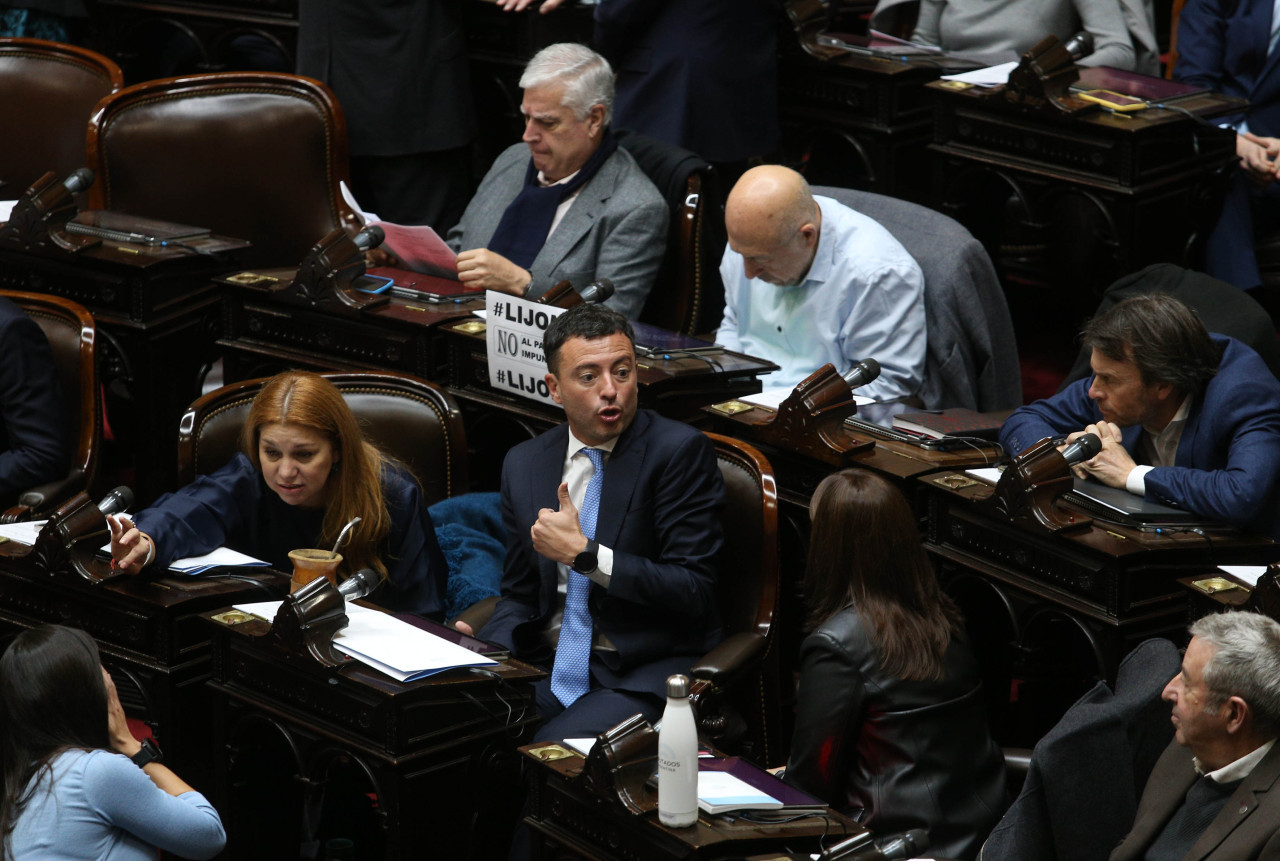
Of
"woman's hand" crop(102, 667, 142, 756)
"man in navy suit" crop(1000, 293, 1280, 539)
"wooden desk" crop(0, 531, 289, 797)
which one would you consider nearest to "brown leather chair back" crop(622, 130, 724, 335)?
"man in navy suit" crop(1000, 293, 1280, 539)

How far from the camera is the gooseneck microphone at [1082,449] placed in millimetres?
3354

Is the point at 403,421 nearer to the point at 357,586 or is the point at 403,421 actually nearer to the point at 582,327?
the point at 582,327

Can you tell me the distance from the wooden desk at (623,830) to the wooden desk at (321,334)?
1.62 metres

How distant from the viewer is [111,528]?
3369 millimetres

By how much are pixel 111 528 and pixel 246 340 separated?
126cm

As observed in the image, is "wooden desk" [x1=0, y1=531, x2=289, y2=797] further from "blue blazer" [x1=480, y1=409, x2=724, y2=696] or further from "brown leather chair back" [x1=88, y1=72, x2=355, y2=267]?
"brown leather chair back" [x1=88, y1=72, x2=355, y2=267]

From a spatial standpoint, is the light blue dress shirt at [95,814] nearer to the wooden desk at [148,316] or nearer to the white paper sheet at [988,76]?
the wooden desk at [148,316]

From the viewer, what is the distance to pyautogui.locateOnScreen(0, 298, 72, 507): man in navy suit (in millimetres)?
4031

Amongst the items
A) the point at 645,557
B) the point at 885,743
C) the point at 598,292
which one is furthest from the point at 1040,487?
the point at 598,292

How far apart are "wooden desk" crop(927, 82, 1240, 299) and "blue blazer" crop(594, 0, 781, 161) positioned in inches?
21.6

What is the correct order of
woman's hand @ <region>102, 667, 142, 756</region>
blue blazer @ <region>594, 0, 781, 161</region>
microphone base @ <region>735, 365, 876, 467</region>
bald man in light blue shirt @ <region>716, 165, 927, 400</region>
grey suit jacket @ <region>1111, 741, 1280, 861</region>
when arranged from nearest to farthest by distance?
grey suit jacket @ <region>1111, 741, 1280, 861</region> < woman's hand @ <region>102, 667, 142, 756</region> < microphone base @ <region>735, 365, 876, 467</region> < bald man in light blue shirt @ <region>716, 165, 927, 400</region> < blue blazer @ <region>594, 0, 781, 161</region>

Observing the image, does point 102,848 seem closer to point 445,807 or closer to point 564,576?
point 445,807

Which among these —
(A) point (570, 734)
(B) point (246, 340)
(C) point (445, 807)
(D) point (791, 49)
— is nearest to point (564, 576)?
(A) point (570, 734)

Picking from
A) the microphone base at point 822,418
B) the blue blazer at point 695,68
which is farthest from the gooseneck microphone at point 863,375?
the blue blazer at point 695,68
